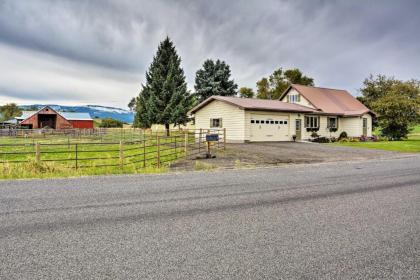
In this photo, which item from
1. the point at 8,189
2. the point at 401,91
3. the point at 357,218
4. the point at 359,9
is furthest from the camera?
the point at 401,91

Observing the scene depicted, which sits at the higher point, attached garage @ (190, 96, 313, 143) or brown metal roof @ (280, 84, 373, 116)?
brown metal roof @ (280, 84, 373, 116)

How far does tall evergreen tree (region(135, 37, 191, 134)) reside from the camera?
118 feet

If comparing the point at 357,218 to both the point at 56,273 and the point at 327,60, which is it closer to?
the point at 56,273

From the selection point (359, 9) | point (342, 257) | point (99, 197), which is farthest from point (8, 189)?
point (359, 9)

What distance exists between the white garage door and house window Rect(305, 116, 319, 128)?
3.28m

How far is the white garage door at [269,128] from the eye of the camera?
24.9m

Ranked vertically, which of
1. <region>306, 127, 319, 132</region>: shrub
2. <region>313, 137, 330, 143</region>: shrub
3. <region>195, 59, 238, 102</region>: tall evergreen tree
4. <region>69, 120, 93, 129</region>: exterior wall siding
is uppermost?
<region>195, 59, 238, 102</region>: tall evergreen tree

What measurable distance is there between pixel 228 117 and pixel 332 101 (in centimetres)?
1660

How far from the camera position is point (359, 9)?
17.9m

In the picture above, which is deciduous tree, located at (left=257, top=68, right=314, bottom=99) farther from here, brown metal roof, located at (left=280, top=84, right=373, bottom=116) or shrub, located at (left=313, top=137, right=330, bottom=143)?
shrub, located at (left=313, top=137, right=330, bottom=143)

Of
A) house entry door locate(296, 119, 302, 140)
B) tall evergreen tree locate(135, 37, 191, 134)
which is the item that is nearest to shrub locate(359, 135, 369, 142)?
house entry door locate(296, 119, 302, 140)

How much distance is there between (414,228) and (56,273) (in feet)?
16.3

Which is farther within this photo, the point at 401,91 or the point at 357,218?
the point at 401,91

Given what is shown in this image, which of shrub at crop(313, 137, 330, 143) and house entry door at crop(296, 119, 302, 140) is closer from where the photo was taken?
house entry door at crop(296, 119, 302, 140)
